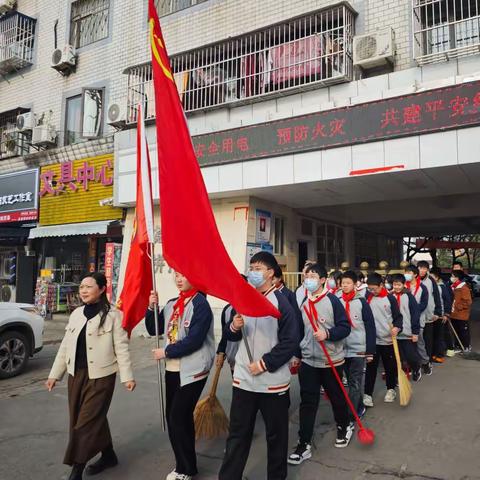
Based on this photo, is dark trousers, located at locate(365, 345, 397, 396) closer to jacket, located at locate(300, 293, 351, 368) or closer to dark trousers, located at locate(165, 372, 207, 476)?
jacket, located at locate(300, 293, 351, 368)

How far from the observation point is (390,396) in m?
5.32

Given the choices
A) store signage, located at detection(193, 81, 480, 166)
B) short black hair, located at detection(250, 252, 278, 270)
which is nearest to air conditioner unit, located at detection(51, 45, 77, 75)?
store signage, located at detection(193, 81, 480, 166)

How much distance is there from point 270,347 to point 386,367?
9.48ft

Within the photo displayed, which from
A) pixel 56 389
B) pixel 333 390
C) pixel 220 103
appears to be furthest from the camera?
pixel 220 103

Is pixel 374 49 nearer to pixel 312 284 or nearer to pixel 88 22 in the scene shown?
pixel 312 284

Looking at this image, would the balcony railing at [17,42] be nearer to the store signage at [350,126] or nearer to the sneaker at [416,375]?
the store signage at [350,126]

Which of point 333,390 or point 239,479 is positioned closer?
point 239,479

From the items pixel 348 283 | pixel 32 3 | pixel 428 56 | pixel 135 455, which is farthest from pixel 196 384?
pixel 32 3

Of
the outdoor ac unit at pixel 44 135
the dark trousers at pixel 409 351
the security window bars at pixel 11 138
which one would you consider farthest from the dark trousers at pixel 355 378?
the security window bars at pixel 11 138

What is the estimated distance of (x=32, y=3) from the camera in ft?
50.5

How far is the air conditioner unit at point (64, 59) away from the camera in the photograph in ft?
44.3

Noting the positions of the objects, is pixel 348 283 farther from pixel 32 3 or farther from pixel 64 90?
pixel 32 3

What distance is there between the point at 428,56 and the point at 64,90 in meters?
11.0

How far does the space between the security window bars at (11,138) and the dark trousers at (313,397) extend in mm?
13320
